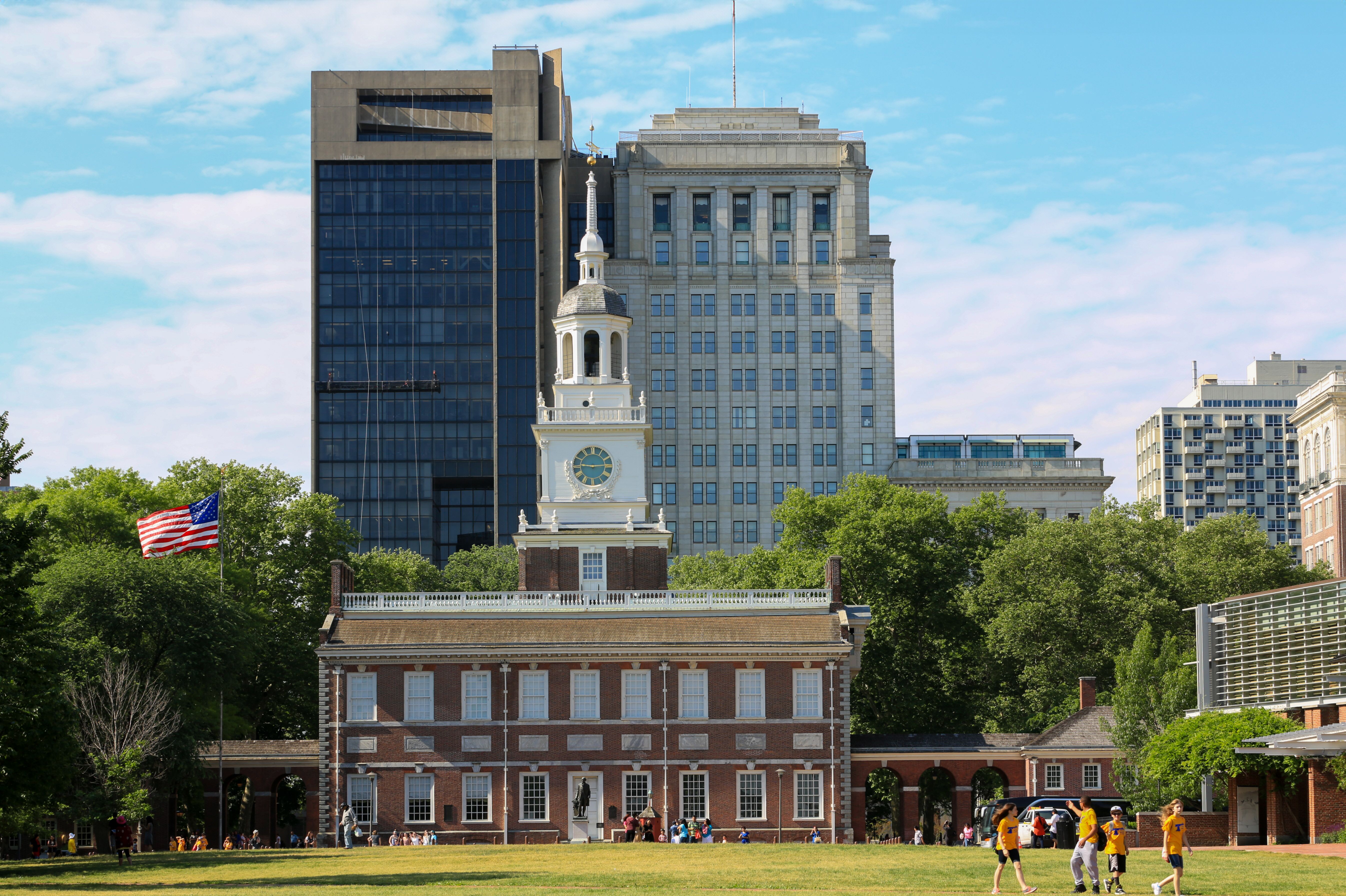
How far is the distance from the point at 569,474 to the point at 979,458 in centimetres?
8919

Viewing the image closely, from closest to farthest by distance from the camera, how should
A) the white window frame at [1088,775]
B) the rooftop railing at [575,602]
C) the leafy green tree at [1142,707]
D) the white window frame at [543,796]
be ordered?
the leafy green tree at [1142,707] → the white window frame at [543,796] → the rooftop railing at [575,602] → the white window frame at [1088,775]

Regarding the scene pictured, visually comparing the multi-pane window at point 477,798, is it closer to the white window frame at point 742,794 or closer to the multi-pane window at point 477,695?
the multi-pane window at point 477,695

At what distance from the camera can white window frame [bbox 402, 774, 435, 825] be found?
224ft

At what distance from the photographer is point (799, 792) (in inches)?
2717

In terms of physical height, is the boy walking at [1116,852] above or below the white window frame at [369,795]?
above

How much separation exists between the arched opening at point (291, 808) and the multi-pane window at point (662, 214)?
81080mm

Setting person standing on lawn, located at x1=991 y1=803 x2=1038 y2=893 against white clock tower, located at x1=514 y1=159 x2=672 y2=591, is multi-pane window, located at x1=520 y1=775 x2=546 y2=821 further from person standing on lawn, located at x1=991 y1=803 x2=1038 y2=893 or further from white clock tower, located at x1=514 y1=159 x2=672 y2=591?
person standing on lawn, located at x1=991 y1=803 x2=1038 y2=893

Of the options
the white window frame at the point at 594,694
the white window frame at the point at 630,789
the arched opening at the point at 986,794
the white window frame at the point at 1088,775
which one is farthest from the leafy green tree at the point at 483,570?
the white window frame at the point at 1088,775

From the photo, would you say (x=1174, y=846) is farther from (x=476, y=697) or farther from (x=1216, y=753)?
(x=476, y=697)

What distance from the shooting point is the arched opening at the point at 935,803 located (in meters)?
91.4

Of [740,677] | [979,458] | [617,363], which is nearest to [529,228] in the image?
[979,458]

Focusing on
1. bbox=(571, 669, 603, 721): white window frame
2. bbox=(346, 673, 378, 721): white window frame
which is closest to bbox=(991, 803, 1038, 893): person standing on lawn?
bbox=(571, 669, 603, 721): white window frame

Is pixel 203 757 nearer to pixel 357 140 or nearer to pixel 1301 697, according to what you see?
pixel 1301 697

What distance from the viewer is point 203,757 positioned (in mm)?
75938
